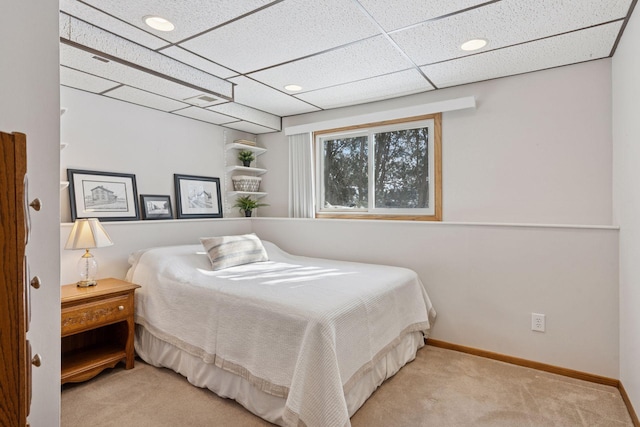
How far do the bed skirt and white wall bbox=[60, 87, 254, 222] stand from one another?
127 centimetres

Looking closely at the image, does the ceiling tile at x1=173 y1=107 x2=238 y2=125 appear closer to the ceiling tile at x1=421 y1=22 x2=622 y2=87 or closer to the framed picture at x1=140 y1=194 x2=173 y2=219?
the framed picture at x1=140 y1=194 x2=173 y2=219

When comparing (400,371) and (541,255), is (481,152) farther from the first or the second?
(400,371)

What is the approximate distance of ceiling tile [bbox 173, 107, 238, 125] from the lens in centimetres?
349

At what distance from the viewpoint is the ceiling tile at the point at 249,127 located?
159 inches

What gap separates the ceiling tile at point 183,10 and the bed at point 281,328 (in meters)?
1.65

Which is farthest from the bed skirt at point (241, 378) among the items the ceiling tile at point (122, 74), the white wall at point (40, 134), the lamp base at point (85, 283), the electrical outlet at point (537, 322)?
the ceiling tile at point (122, 74)

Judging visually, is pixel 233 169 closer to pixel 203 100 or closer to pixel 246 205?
pixel 246 205

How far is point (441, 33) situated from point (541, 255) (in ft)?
5.84

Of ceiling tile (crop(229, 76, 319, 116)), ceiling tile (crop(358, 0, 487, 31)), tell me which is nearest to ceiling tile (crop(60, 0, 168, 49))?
ceiling tile (crop(229, 76, 319, 116))

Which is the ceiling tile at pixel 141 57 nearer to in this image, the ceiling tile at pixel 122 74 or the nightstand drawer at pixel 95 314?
the ceiling tile at pixel 122 74

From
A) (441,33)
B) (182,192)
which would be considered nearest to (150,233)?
(182,192)

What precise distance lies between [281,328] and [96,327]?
1473mm

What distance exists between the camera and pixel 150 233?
329cm

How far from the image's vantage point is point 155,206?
3.42m
